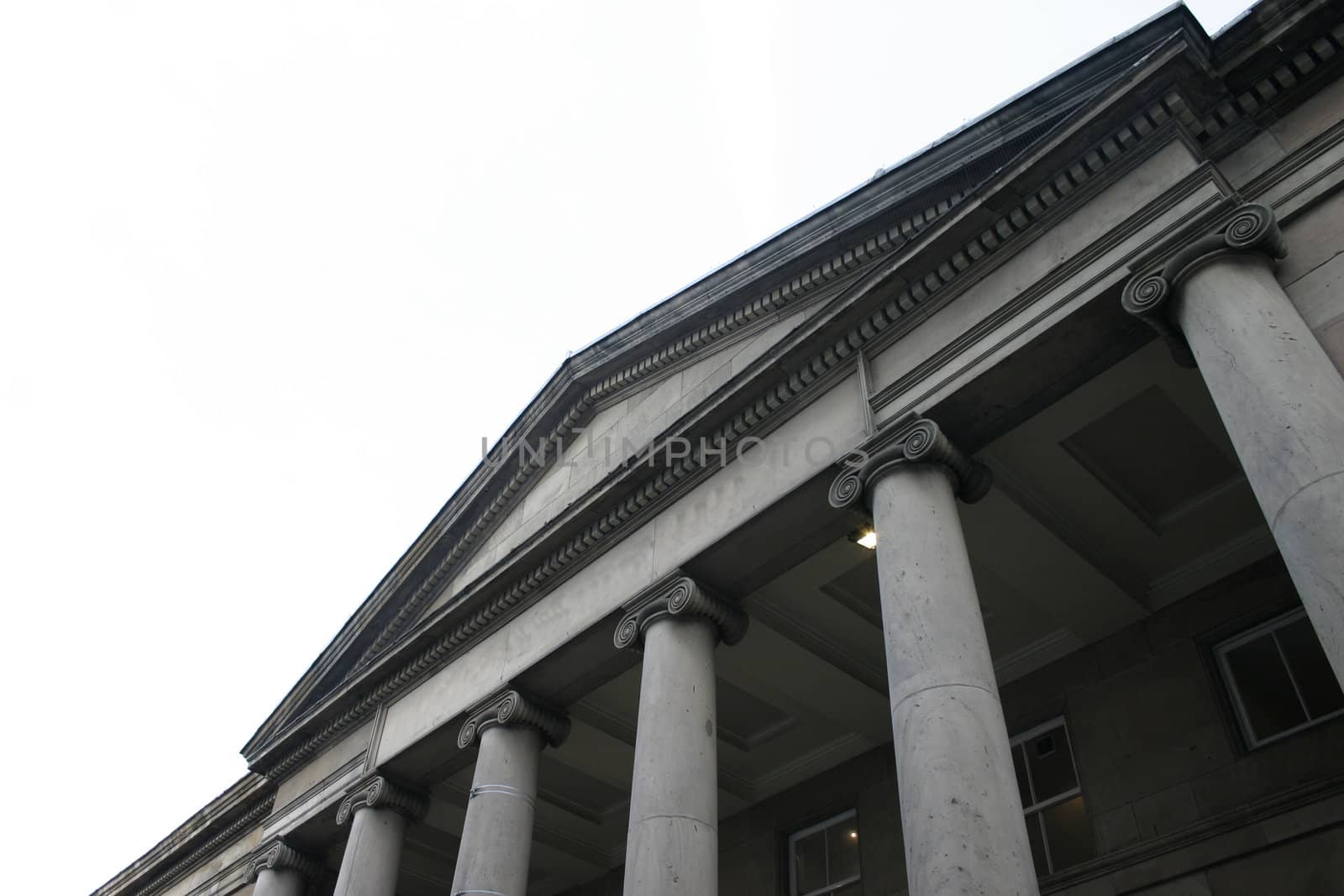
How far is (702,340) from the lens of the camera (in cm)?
1658

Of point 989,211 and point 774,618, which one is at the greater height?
point 989,211

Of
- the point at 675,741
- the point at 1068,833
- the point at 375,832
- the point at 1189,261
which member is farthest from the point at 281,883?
the point at 1189,261

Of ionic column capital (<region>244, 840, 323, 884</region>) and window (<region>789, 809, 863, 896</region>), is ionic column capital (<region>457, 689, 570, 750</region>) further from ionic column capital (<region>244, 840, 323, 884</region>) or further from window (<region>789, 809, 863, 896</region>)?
ionic column capital (<region>244, 840, 323, 884</region>)

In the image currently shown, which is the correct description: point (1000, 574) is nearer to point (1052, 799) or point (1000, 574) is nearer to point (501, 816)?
point (1052, 799)

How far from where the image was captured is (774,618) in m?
14.6

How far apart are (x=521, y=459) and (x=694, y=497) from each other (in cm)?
578

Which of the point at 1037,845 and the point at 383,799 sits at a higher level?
the point at 383,799

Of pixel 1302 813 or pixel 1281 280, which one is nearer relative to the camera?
pixel 1281 280

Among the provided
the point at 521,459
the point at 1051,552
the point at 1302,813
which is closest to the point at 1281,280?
the point at 1051,552

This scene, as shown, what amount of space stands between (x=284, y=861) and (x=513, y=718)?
7.44 metres

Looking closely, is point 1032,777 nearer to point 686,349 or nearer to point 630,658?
point 630,658

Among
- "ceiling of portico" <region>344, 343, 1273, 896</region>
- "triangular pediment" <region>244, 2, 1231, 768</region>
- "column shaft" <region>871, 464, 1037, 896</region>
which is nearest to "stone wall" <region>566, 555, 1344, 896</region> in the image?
"ceiling of portico" <region>344, 343, 1273, 896</region>

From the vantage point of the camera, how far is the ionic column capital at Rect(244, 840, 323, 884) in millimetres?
19609

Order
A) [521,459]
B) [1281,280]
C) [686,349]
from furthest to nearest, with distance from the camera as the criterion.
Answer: [521,459], [686,349], [1281,280]
